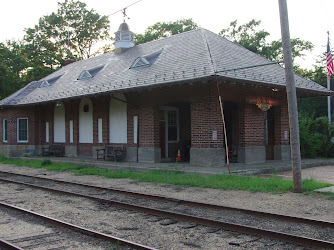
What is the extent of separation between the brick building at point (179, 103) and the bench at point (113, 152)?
1.03 feet

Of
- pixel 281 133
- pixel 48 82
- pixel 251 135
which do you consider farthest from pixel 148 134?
pixel 48 82

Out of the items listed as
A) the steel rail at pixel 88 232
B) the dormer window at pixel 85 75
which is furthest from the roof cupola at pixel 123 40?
the steel rail at pixel 88 232

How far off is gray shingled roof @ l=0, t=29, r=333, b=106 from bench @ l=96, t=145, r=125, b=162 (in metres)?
3.02

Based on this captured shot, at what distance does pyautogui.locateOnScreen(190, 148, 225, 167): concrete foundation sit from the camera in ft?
46.9

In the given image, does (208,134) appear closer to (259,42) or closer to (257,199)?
(257,199)

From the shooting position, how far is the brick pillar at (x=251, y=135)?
52.3ft

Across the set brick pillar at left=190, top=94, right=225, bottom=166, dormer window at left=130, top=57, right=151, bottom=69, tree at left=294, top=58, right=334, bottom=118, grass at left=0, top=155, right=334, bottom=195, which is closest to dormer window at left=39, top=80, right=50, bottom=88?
dormer window at left=130, top=57, right=151, bottom=69

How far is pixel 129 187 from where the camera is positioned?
A: 1152 centimetres

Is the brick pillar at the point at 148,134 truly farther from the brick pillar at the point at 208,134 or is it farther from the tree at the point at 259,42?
the tree at the point at 259,42

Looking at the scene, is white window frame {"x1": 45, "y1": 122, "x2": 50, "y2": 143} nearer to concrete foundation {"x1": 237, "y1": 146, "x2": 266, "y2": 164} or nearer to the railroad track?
the railroad track

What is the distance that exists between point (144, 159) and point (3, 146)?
43.7 ft

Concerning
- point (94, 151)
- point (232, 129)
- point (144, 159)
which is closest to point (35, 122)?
point (94, 151)

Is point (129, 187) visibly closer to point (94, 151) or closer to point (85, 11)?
point (94, 151)

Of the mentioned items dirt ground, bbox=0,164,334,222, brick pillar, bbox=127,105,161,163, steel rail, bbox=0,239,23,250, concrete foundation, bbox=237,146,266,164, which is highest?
brick pillar, bbox=127,105,161,163
